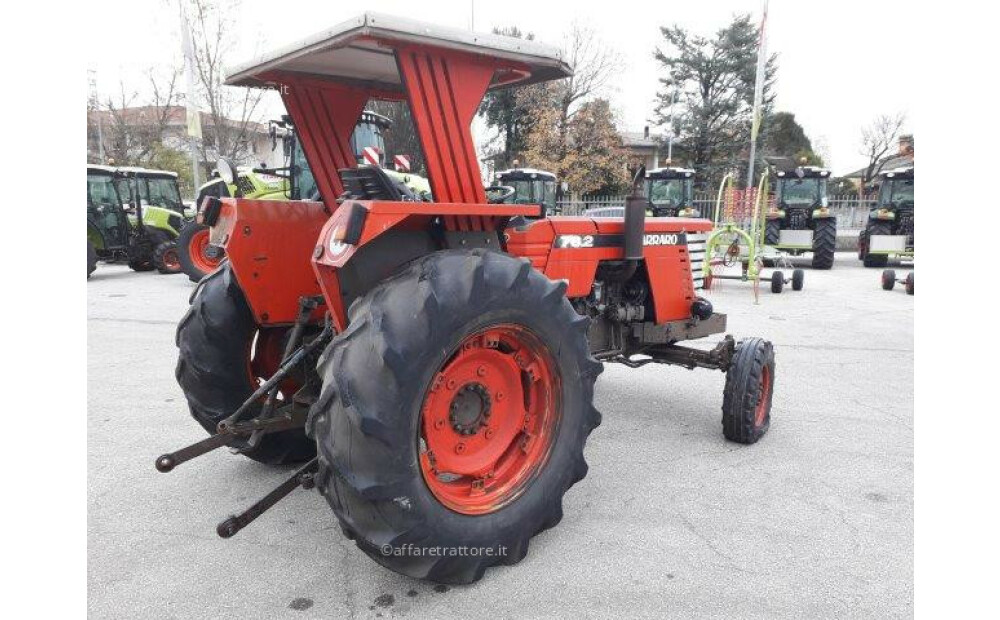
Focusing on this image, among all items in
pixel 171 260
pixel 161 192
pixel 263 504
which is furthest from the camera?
pixel 161 192

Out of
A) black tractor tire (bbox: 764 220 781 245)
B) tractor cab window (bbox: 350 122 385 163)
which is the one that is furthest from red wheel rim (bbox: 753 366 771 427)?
black tractor tire (bbox: 764 220 781 245)

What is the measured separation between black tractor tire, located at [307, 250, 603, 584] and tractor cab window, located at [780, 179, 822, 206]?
15.5 m

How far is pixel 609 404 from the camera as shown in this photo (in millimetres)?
4551

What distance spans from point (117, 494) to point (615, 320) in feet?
9.49

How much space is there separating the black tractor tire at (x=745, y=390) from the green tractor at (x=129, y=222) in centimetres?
1264

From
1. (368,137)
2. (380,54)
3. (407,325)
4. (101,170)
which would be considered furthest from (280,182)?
(407,325)

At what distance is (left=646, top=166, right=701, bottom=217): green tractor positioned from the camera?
15688 mm

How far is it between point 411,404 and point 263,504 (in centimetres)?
69

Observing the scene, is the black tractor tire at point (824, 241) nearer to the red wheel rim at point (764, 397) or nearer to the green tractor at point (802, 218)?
the green tractor at point (802, 218)

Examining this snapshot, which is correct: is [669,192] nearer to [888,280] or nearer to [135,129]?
[888,280]

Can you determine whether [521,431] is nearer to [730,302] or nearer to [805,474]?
[805,474]

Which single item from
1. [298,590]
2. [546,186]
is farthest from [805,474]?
[546,186]

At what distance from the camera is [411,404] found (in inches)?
79.9

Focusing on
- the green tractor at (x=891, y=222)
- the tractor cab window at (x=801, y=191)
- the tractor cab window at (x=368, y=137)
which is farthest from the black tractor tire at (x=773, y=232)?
the tractor cab window at (x=368, y=137)
